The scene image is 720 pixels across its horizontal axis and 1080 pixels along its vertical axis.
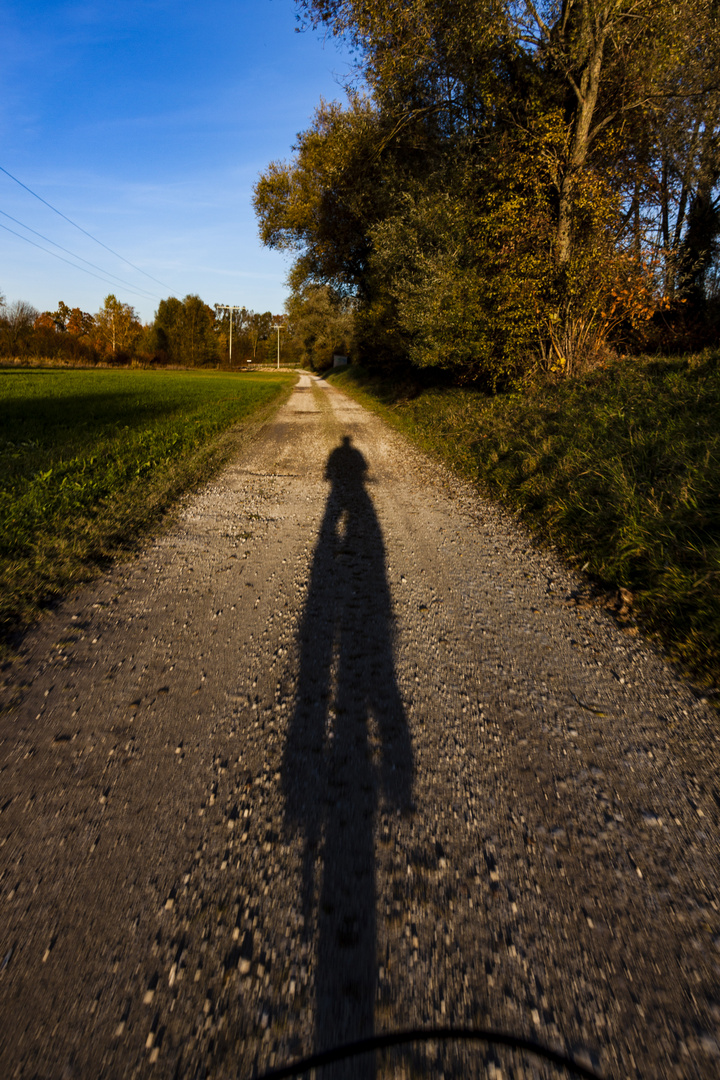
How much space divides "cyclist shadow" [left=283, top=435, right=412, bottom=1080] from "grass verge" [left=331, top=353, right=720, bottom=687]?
2.04 meters

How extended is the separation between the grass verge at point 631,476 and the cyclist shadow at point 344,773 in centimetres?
204

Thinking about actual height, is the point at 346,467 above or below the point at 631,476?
below

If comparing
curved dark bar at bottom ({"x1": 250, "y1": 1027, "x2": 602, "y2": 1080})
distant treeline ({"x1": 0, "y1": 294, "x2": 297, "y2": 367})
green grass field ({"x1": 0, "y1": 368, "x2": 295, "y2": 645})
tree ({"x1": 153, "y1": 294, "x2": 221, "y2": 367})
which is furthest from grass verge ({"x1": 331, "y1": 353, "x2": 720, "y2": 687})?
tree ({"x1": 153, "y1": 294, "x2": 221, "y2": 367})

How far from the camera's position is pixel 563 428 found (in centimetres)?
784

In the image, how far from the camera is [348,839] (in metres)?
1.91

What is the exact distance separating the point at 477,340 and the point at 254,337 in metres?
89.4

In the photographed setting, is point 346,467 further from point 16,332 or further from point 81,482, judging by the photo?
point 16,332

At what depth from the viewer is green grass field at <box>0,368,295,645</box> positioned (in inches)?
161

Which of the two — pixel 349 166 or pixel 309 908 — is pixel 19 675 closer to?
pixel 309 908

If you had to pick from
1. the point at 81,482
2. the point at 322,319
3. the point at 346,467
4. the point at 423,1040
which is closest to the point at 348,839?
the point at 423,1040

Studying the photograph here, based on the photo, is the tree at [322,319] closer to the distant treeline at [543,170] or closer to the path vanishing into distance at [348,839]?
the distant treeline at [543,170]

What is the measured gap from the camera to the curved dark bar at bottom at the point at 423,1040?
1273 mm

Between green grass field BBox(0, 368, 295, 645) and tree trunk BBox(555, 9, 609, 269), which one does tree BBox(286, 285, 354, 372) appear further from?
green grass field BBox(0, 368, 295, 645)

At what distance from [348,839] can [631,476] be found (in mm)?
5056
